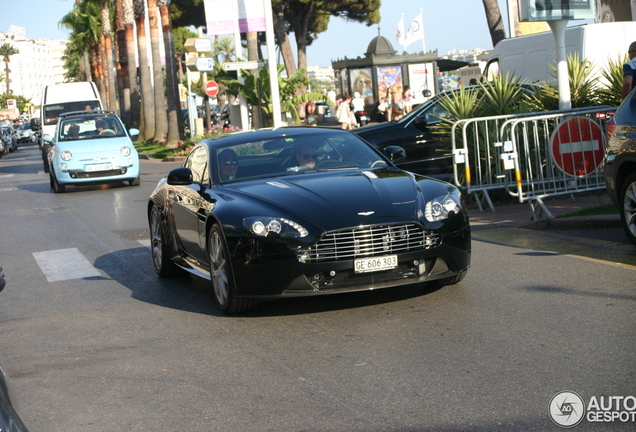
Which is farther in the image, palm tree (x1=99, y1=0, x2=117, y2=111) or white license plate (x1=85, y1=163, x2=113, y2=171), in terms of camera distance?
palm tree (x1=99, y1=0, x2=117, y2=111)

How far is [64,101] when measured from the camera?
102ft

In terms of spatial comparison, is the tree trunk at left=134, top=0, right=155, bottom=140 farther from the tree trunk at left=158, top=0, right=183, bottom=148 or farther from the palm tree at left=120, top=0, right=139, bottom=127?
the tree trunk at left=158, top=0, right=183, bottom=148

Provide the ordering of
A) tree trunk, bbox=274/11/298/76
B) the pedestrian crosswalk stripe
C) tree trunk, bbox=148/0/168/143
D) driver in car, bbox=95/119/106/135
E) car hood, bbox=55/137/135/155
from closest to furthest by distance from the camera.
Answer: the pedestrian crosswalk stripe → car hood, bbox=55/137/135/155 → driver in car, bbox=95/119/106/135 → tree trunk, bbox=148/0/168/143 → tree trunk, bbox=274/11/298/76

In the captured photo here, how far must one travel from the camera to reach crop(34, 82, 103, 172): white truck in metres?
30.5

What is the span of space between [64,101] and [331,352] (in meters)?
27.4

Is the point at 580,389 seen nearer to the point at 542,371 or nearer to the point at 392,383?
the point at 542,371

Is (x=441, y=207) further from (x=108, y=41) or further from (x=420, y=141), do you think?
(x=108, y=41)

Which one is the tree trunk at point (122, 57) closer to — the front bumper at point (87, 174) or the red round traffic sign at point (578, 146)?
the front bumper at point (87, 174)

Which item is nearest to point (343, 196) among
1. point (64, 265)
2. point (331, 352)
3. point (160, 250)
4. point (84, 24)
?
point (331, 352)

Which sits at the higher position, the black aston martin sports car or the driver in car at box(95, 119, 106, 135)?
the driver in car at box(95, 119, 106, 135)

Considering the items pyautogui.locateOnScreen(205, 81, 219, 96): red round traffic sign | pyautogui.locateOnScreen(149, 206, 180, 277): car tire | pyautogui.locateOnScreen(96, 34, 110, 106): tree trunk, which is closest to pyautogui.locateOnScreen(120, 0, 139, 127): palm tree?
pyautogui.locateOnScreen(205, 81, 219, 96): red round traffic sign

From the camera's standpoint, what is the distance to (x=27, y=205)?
18297mm

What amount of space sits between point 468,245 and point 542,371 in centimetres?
224

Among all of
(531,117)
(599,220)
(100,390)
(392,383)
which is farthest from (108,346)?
(531,117)
